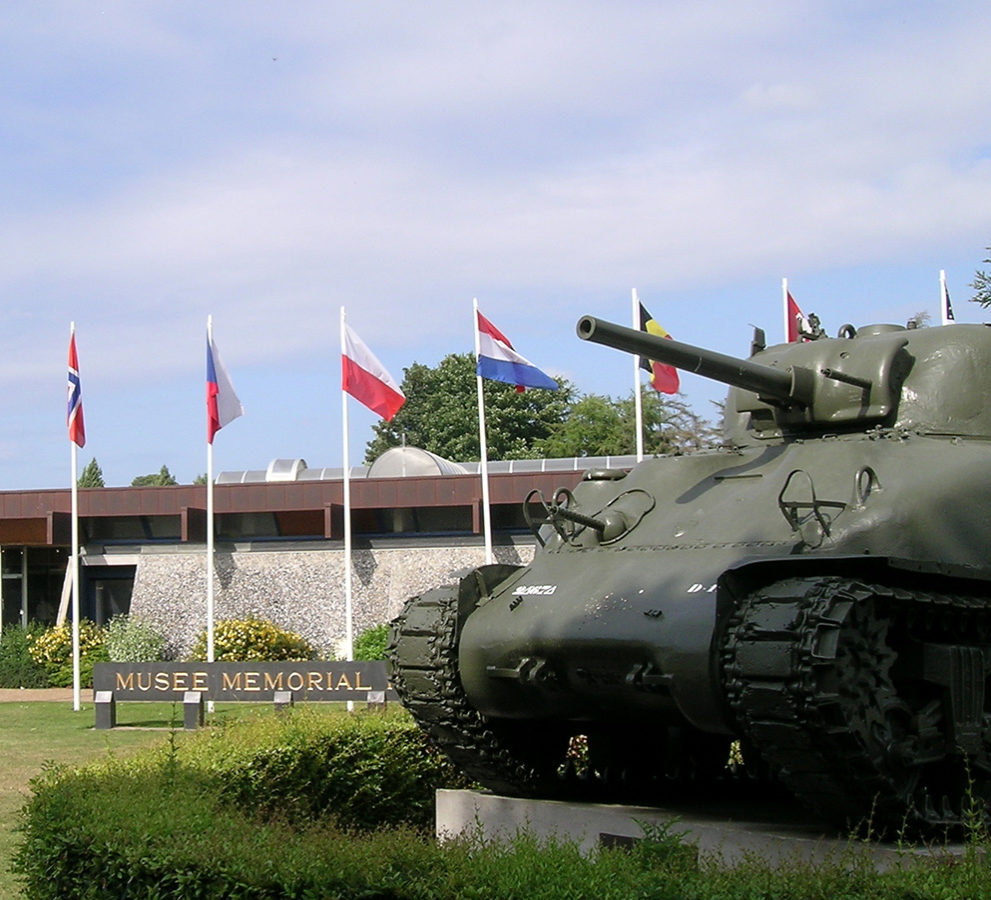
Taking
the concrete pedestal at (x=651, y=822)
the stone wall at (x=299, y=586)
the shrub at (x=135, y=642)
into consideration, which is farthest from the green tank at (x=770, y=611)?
the shrub at (x=135, y=642)

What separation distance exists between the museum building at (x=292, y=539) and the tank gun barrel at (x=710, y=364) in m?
18.2

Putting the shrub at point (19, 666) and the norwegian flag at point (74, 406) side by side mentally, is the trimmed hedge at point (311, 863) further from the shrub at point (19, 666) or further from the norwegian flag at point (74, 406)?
the shrub at point (19, 666)

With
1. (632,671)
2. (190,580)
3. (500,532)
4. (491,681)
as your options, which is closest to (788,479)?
(632,671)

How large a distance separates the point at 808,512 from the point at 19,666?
24599 mm

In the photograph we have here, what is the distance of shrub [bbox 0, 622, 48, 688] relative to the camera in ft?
98.8

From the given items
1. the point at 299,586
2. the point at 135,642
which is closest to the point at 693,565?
the point at 299,586

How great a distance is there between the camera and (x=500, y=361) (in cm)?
2058

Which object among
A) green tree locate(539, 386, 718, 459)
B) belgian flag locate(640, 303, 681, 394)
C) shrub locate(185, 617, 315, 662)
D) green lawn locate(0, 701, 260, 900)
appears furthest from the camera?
green tree locate(539, 386, 718, 459)

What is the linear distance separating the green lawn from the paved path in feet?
3.07

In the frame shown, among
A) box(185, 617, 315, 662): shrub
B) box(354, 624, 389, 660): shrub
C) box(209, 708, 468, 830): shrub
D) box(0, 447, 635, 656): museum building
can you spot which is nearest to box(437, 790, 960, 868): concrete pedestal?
box(209, 708, 468, 830): shrub

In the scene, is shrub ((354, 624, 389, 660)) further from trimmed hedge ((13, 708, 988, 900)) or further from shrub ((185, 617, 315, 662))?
trimmed hedge ((13, 708, 988, 900))

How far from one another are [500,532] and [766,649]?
22079mm

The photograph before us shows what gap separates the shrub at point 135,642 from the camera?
29.4m

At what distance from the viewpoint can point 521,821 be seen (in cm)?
1034
